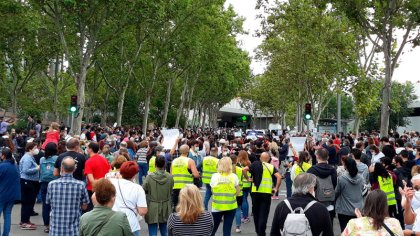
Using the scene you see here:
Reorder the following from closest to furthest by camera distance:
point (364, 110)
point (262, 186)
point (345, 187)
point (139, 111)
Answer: point (345, 187) < point (262, 186) < point (364, 110) < point (139, 111)

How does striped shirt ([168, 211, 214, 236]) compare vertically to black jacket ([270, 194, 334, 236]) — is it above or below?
below

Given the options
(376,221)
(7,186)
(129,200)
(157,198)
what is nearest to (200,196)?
(129,200)

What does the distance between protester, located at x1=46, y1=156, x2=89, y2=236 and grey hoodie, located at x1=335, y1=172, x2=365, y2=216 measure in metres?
4.00

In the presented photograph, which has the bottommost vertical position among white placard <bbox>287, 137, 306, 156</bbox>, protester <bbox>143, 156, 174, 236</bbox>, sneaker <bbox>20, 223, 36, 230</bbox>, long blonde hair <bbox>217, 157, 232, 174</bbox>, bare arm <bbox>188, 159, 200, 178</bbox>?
sneaker <bbox>20, 223, 36, 230</bbox>

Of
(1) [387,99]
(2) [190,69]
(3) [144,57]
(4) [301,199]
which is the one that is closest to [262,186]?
(4) [301,199]

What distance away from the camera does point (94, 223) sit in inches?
203

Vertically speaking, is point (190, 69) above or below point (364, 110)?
above

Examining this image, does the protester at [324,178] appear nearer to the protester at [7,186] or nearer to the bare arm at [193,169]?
the bare arm at [193,169]

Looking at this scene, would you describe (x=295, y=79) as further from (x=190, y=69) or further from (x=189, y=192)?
(x=189, y=192)

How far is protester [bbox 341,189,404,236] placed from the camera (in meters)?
4.93

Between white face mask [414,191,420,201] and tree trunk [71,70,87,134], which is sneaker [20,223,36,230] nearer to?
white face mask [414,191,420,201]

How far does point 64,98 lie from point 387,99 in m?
32.4

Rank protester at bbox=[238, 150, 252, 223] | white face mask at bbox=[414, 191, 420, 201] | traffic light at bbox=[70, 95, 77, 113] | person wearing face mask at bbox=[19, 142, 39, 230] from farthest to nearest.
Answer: traffic light at bbox=[70, 95, 77, 113]
protester at bbox=[238, 150, 252, 223]
person wearing face mask at bbox=[19, 142, 39, 230]
white face mask at bbox=[414, 191, 420, 201]

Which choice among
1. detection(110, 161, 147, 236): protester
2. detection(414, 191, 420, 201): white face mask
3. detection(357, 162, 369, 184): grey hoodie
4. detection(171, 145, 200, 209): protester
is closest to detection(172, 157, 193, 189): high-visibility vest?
detection(171, 145, 200, 209): protester
